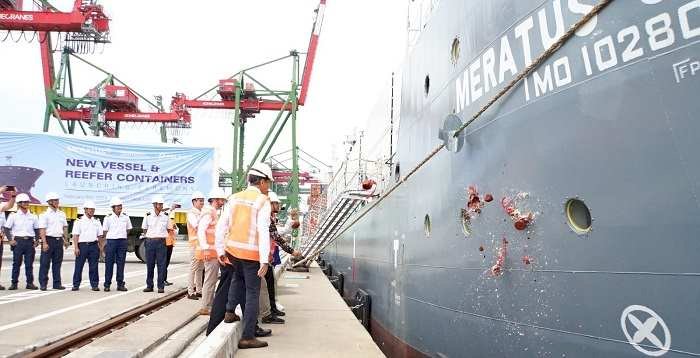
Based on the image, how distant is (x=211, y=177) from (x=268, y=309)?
1150 centimetres

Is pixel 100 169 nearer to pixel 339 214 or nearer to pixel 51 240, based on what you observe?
pixel 51 240

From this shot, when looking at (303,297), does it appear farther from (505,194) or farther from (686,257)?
(686,257)

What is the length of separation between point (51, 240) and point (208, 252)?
14.3 feet

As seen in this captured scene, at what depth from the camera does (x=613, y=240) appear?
2.60 metres

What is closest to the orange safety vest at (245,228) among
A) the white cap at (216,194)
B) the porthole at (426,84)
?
the porthole at (426,84)

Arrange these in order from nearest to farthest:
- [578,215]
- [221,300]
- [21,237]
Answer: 1. [578,215]
2. [221,300]
3. [21,237]

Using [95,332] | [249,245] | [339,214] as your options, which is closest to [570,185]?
[249,245]

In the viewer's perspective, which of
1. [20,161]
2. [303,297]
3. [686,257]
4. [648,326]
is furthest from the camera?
[20,161]

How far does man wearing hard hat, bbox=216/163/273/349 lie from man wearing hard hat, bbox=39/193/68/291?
254 inches

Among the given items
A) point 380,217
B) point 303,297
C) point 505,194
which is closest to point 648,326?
point 505,194

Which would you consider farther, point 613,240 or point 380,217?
point 380,217

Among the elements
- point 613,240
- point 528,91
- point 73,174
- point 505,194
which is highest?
point 73,174

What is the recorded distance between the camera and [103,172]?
1595 centimetres

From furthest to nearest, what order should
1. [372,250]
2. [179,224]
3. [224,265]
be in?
[179,224] < [372,250] < [224,265]
